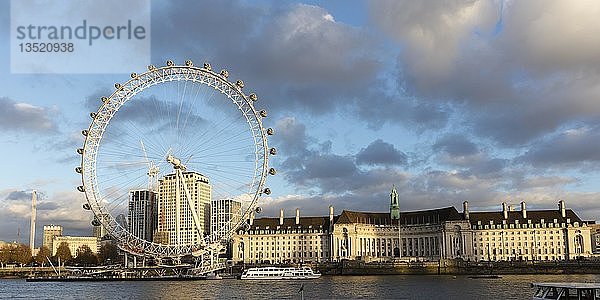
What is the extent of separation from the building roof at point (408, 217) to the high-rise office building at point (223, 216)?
38386 millimetres

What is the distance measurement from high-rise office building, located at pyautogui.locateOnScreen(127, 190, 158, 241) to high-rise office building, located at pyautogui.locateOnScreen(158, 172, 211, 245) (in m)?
5.11

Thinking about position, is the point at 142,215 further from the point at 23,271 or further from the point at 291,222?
the point at 291,222

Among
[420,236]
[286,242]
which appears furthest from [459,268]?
[286,242]

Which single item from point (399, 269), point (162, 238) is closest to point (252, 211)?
A: point (399, 269)

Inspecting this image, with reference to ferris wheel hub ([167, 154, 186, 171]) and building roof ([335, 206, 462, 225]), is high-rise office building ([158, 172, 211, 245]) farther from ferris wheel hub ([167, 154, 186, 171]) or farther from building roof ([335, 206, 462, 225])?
building roof ([335, 206, 462, 225])

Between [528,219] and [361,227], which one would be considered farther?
[361,227]

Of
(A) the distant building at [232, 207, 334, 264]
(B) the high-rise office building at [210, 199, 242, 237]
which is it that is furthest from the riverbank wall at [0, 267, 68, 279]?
(A) the distant building at [232, 207, 334, 264]

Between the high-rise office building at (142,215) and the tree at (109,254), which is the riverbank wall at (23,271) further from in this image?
the tree at (109,254)

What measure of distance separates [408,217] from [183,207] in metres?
63.6

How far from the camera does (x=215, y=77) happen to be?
74250 mm

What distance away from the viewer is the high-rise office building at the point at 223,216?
88.8 metres

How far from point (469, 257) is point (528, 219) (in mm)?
15534

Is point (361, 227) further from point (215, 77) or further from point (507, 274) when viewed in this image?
point (215, 77)

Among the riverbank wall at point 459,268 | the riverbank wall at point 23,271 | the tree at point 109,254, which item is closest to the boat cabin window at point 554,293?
the riverbank wall at point 459,268
